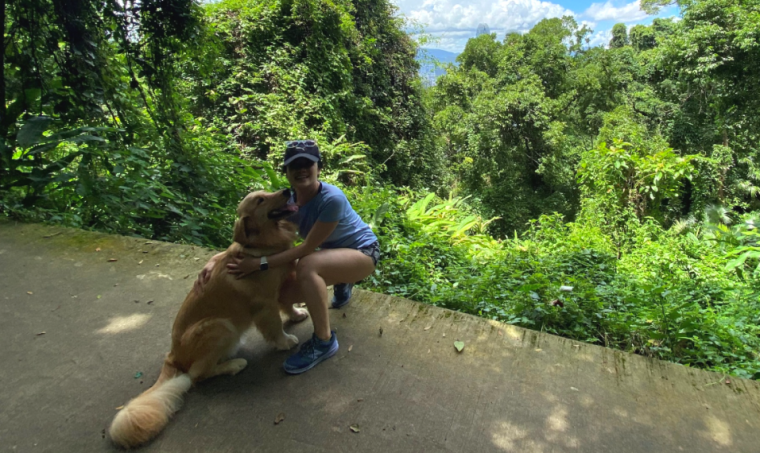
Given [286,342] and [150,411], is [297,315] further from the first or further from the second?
[150,411]

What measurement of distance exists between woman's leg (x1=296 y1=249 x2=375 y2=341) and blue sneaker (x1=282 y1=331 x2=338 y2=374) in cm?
5

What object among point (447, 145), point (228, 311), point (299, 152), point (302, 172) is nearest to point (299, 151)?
point (299, 152)

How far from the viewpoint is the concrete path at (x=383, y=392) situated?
1.90 m

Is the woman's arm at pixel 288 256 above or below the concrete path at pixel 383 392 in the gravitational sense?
above

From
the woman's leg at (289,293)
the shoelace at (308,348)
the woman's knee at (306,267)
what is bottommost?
the shoelace at (308,348)

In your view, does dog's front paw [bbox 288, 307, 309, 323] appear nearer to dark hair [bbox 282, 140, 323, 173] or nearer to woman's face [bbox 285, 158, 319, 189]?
woman's face [bbox 285, 158, 319, 189]

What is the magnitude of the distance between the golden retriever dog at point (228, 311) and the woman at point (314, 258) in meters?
0.08

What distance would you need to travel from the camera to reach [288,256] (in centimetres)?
227

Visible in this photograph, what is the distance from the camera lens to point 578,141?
17656 millimetres

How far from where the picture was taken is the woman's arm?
7.18ft

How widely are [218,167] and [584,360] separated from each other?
530cm

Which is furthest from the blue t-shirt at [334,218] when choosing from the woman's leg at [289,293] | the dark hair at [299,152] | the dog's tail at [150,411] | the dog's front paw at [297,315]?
the dog's tail at [150,411]

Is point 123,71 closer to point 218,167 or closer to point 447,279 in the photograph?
point 218,167

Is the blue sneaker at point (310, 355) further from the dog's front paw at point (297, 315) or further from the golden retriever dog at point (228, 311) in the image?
the dog's front paw at point (297, 315)
